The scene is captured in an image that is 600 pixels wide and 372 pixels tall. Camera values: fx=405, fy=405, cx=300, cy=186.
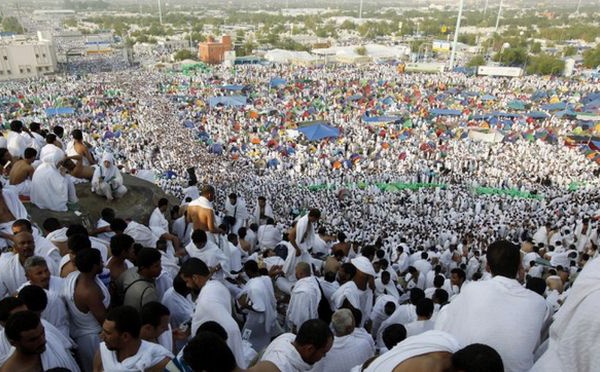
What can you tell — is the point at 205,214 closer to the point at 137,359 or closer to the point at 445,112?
the point at 137,359

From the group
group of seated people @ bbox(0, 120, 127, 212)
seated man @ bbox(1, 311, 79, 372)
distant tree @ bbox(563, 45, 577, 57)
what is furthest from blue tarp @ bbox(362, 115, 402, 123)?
distant tree @ bbox(563, 45, 577, 57)

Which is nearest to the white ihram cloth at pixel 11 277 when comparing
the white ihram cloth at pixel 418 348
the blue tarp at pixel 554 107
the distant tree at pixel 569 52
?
the white ihram cloth at pixel 418 348

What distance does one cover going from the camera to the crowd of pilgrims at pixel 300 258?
6.12 feet

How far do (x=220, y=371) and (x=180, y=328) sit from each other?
3.75ft

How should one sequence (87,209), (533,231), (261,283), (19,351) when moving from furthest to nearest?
(533,231)
(87,209)
(261,283)
(19,351)

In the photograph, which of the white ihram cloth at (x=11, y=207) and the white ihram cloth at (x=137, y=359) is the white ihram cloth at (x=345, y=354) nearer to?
the white ihram cloth at (x=137, y=359)

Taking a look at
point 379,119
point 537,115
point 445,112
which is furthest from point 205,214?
point 537,115

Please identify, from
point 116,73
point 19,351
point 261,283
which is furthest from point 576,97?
point 116,73

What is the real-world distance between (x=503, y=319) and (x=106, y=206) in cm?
539

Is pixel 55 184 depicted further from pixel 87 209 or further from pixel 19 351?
pixel 19 351

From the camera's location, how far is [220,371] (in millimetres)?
1743

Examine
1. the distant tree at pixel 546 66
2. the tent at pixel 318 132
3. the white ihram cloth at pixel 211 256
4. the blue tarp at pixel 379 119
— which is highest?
the white ihram cloth at pixel 211 256

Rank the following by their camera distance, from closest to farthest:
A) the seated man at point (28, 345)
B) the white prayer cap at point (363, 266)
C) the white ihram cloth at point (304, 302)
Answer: the seated man at point (28, 345) < the white ihram cloth at point (304, 302) < the white prayer cap at point (363, 266)

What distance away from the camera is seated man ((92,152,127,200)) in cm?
563
